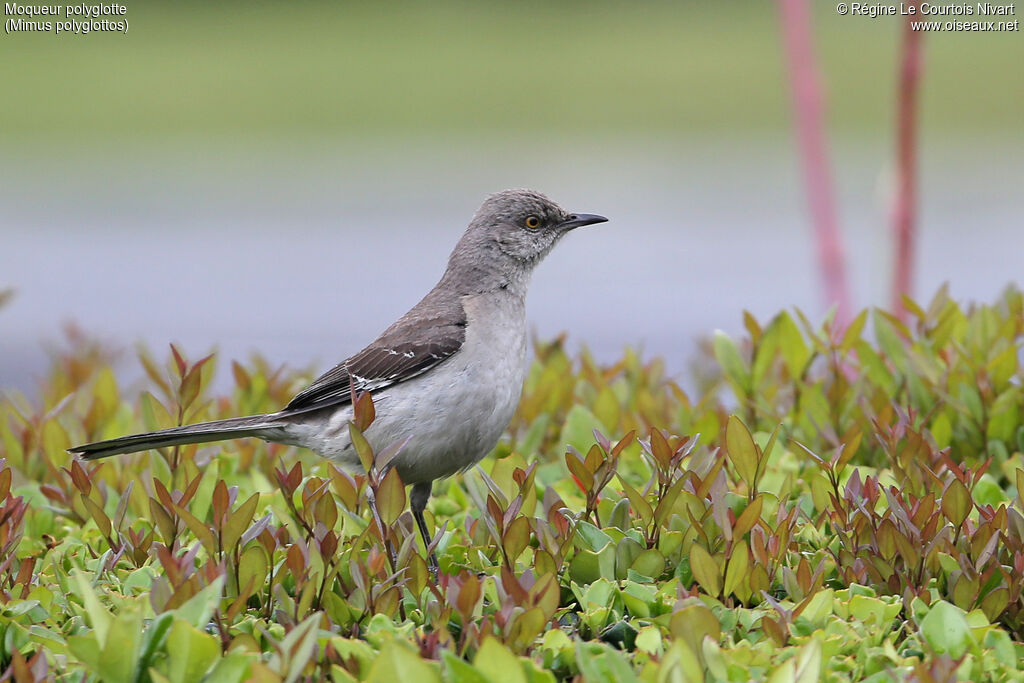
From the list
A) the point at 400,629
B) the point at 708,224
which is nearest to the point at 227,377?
the point at 708,224

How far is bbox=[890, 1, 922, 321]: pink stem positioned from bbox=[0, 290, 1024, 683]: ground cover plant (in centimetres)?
120

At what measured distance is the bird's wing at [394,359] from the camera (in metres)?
4.80

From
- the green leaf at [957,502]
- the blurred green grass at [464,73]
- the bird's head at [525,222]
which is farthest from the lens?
the blurred green grass at [464,73]

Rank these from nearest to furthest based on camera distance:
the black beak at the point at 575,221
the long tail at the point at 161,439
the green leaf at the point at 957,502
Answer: the green leaf at the point at 957,502 < the long tail at the point at 161,439 < the black beak at the point at 575,221

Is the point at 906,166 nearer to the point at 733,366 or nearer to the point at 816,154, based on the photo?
the point at 816,154

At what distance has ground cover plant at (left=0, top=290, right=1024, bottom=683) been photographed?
2893mm

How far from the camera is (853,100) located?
939 inches

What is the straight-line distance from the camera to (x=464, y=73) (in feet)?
89.3

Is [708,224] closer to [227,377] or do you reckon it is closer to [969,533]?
[227,377]

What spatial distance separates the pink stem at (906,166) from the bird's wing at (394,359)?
232cm

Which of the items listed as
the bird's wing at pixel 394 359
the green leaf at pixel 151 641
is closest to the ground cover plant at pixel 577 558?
the green leaf at pixel 151 641

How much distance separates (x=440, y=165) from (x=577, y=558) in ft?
59.3

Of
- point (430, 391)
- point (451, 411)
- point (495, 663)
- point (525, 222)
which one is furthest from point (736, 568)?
point (525, 222)

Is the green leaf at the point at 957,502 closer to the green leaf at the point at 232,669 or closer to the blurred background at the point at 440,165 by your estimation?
the green leaf at the point at 232,669
